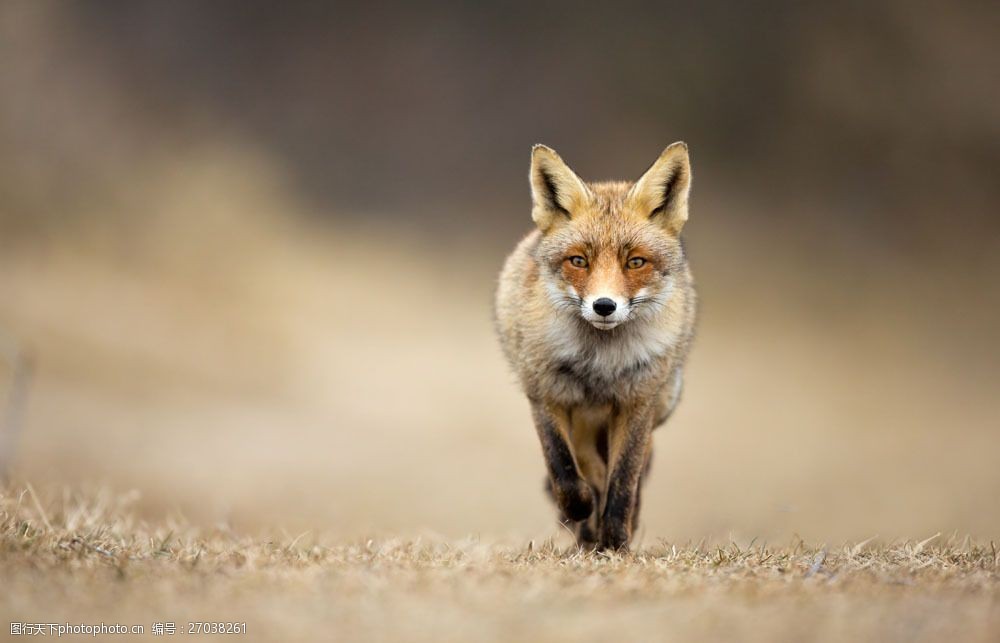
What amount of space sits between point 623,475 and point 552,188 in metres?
1.51

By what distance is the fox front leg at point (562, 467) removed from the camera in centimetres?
482

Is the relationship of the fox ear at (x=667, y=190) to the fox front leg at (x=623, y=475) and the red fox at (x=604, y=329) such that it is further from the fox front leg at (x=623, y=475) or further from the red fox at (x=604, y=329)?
the fox front leg at (x=623, y=475)

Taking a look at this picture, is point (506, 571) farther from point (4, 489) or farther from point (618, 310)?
point (4, 489)

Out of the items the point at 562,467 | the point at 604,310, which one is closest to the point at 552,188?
the point at 604,310

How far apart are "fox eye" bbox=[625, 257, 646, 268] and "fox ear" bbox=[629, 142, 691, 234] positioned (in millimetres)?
343

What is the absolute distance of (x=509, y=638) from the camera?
277 centimetres

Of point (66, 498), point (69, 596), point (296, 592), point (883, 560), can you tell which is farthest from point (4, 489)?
point (883, 560)

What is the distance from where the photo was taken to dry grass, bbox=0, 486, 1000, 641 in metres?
2.84

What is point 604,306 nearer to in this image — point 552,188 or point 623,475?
point 552,188

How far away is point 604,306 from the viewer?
435cm

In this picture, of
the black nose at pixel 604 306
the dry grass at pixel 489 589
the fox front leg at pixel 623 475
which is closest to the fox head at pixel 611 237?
the black nose at pixel 604 306

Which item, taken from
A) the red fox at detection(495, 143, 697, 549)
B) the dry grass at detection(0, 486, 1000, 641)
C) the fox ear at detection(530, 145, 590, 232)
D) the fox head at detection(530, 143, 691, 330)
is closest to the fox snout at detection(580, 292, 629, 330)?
the fox head at detection(530, 143, 691, 330)

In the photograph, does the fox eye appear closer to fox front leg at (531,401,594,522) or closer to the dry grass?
fox front leg at (531,401,594,522)

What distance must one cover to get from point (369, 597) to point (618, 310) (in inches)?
72.1
